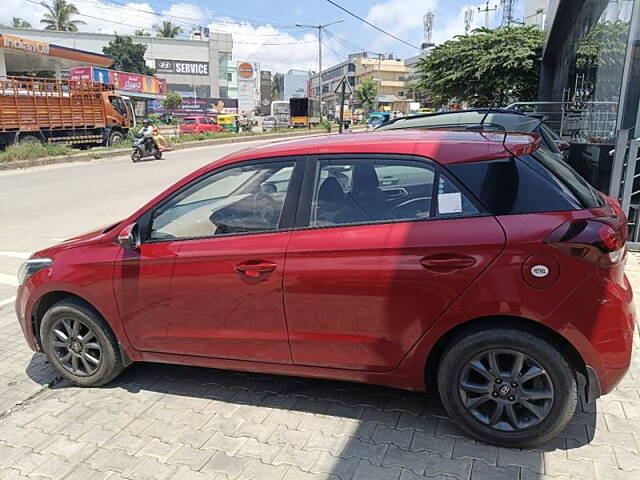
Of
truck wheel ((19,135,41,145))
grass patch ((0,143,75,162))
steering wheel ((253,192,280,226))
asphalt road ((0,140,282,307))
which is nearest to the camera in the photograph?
steering wheel ((253,192,280,226))

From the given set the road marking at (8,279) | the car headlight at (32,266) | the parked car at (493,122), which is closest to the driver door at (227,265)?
the car headlight at (32,266)

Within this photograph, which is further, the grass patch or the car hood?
the grass patch

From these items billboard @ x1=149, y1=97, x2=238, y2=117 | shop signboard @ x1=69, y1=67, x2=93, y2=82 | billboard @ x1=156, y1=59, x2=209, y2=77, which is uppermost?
billboard @ x1=156, y1=59, x2=209, y2=77

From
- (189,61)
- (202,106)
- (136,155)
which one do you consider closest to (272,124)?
(202,106)

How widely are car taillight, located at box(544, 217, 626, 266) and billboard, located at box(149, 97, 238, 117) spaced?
2665 inches

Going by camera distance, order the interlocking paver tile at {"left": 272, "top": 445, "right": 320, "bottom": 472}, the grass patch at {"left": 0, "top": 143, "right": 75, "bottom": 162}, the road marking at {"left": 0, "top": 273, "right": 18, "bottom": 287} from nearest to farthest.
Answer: the interlocking paver tile at {"left": 272, "top": 445, "right": 320, "bottom": 472} → the road marking at {"left": 0, "top": 273, "right": 18, "bottom": 287} → the grass patch at {"left": 0, "top": 143, "right": 75, "bottom": 162}

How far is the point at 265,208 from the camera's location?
10.6 ft

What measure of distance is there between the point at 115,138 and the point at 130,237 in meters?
25.1

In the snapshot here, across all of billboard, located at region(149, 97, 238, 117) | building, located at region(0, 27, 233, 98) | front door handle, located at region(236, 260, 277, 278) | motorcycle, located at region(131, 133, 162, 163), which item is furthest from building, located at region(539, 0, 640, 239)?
building, located at region(0, 27, 233, 98)

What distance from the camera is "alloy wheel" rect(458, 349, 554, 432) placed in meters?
2.74

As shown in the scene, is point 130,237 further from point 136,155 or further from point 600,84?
point 136,155

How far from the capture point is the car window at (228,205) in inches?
127

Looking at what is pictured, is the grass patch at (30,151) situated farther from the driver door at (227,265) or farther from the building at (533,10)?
the building at (533,10)

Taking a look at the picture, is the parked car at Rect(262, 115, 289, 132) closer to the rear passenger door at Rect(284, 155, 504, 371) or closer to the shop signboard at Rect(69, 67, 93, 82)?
the shop signboard at Rect(69, 67, 93, 82)
